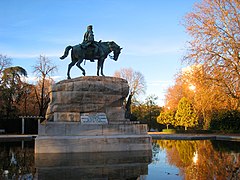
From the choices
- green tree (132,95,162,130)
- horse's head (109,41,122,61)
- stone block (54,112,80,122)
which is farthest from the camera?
green tree (132,95,162,130)

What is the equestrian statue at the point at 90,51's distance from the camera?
1582cm

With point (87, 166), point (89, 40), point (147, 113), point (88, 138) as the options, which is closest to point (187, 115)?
point (147, 113)

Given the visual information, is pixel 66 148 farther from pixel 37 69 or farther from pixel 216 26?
pixel 37 69

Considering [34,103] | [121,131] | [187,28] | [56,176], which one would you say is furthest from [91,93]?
[34,103]

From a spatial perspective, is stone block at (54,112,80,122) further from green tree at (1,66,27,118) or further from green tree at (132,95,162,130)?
green tree at (132,95,162,130)

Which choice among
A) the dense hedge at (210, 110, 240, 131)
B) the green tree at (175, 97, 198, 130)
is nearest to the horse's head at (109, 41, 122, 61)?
the dense hedge at (210, 110, 240, 131)

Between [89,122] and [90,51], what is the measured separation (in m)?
4.17

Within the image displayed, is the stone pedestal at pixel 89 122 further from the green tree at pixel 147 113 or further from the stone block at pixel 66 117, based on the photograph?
the green tree at pixel 147 113

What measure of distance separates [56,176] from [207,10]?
20.4 metres

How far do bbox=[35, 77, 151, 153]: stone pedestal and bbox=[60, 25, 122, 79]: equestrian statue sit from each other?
5.87ft

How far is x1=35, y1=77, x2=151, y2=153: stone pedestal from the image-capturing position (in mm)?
13070

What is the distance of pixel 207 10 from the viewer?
23.7 meters

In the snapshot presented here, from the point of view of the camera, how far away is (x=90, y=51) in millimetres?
16016

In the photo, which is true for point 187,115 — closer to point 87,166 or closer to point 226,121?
point 226,121
